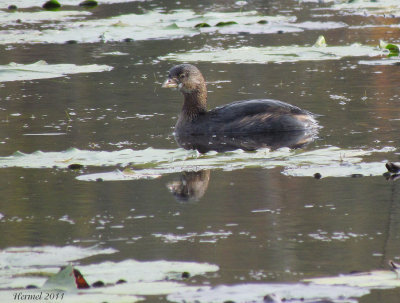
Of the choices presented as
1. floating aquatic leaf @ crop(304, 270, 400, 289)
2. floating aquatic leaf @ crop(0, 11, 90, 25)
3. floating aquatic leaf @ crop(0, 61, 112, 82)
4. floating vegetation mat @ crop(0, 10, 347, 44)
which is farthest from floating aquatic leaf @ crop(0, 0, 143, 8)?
floating aquatic leaf @ crop(304, 270, 400, 289)

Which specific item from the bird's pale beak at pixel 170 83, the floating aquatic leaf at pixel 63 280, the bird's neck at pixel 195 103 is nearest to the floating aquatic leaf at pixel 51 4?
the bird's pale beak at pixel 170 83

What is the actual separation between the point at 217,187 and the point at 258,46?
24.9 ft

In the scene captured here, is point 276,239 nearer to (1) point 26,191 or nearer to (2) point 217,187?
(2) point 217,187

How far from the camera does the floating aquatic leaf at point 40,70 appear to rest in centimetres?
1174

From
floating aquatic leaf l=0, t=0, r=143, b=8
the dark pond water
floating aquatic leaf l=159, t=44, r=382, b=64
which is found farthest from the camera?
floating aquatic leaf l=0, t=0, r=143, b=8

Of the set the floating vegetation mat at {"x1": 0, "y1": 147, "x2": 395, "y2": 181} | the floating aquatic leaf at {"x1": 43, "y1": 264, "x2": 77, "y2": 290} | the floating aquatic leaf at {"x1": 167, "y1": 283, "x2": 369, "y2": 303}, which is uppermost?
the floating aquatic leaf at {"x1": 43, "y1": 264, "x2": 77, "y2": 290}

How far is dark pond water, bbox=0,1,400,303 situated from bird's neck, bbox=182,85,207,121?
33 cm

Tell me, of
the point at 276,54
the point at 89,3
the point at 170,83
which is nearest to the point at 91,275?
the point at 170,83

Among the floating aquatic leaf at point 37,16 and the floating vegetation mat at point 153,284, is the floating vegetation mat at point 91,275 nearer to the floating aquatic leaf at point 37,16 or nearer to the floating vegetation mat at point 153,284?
the floating vegetation mat at point 153,284

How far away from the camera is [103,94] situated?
11391 mm

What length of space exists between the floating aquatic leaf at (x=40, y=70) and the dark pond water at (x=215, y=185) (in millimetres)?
191

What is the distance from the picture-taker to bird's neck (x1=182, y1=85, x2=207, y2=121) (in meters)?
9.99

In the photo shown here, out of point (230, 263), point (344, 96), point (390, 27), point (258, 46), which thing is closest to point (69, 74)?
point (258, 46)

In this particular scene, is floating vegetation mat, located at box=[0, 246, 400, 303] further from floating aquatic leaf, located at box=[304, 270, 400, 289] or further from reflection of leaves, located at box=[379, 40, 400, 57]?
reflection of leaves, located at box=[379, 40, 400, 57]
